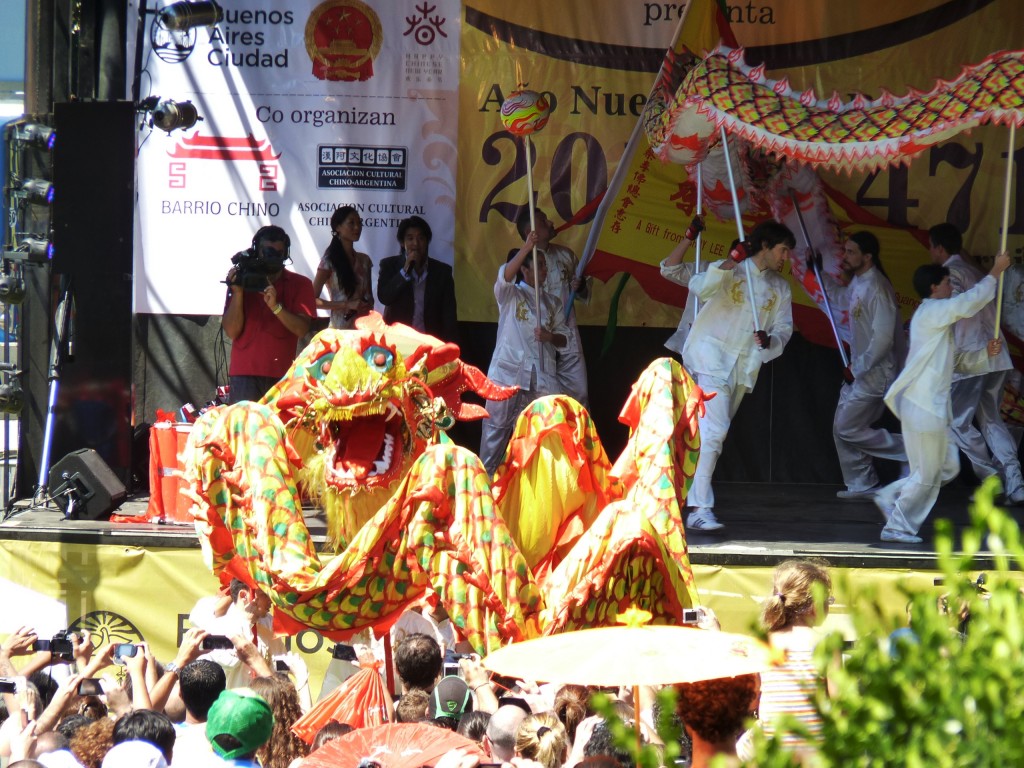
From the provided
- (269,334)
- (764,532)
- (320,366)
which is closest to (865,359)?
(764,532)

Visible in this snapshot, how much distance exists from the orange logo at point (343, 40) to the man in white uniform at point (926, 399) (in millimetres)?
3746

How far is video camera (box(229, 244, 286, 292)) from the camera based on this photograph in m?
A: 7.43

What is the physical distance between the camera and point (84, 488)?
277 inches

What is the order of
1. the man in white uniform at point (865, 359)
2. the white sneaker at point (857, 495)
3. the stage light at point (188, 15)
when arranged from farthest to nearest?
the white sneaker at point (857, 495) → the man in white uniform at point (865, 359) → the stage light at point (188, 15)

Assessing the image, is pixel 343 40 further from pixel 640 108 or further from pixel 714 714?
pixel 714 714

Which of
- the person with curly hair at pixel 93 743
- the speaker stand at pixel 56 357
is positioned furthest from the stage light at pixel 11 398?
the person with curly hair at pixel 93 743

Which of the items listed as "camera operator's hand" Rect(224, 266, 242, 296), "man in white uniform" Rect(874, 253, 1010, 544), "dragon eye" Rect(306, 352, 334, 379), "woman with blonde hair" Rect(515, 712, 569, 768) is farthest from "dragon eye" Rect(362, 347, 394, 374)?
"camera operator's hand" Rect(224, 266, 242, 296)

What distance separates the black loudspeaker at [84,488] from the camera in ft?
22.9

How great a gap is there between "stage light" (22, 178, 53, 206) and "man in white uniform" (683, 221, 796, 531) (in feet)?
11.2

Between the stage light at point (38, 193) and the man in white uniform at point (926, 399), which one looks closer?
the man in white uniform at point (926, 399)

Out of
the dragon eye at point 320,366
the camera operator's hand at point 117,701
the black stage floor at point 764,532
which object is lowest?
the camera operator's hand at point 117,701

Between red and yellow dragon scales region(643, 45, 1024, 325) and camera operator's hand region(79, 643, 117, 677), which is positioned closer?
camera operator's hand region(79, 643, 117, 677)

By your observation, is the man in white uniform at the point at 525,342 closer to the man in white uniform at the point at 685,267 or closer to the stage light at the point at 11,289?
the man in white uniform at the point at 685,267

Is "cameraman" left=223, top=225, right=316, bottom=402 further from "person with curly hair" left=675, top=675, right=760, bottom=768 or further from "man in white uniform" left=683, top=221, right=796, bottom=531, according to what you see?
"person with curly hair" left=675, top=675, right=760, bottom=768
